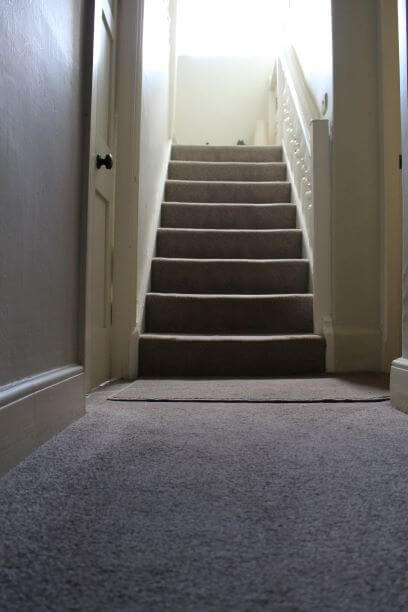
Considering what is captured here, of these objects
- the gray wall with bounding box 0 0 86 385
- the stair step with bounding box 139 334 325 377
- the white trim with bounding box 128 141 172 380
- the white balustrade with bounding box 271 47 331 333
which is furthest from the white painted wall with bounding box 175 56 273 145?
the gray wall with bounding box 0 0 86 385

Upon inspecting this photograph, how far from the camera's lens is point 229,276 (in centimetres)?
255

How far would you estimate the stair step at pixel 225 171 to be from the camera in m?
3.51

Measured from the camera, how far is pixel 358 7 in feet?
7.25

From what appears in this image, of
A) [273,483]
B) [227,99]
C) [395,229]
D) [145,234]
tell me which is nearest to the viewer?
[273,483]

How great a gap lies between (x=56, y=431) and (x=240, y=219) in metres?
2.18

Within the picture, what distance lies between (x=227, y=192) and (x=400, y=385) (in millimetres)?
2172

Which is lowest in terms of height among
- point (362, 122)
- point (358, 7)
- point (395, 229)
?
point (395, 229)

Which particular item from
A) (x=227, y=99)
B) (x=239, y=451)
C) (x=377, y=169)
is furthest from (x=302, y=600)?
(x=227, y=99)

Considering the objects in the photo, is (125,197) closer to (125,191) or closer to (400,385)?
(125,191)

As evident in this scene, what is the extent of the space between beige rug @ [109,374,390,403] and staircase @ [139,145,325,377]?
149mm

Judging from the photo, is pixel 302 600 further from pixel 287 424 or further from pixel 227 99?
pixel 227 99

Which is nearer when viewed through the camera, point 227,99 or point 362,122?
point 362,122

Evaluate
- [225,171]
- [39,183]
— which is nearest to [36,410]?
[39,183]

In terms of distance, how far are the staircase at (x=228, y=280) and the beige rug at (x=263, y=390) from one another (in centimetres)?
15
